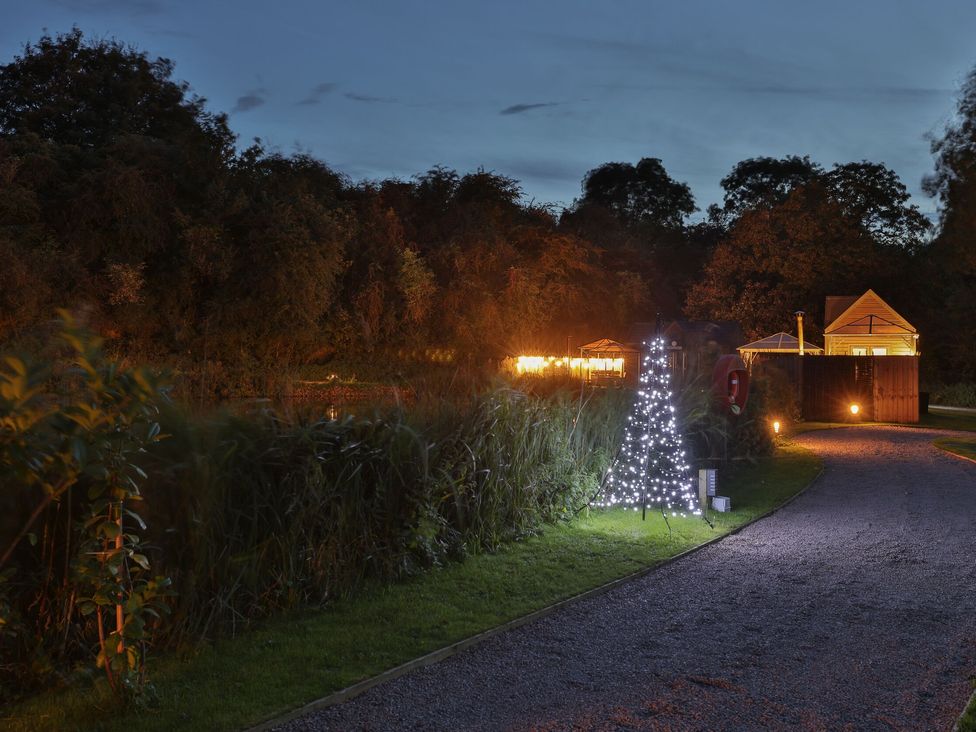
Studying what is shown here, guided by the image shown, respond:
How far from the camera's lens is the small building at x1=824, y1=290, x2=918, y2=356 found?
132ft

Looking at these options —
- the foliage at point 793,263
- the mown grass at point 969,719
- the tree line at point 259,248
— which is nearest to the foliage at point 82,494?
the mown grass at point 969,719

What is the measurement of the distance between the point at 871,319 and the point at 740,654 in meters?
37.9

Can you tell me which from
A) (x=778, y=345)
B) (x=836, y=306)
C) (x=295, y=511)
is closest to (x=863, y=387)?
(x=778, y=345)

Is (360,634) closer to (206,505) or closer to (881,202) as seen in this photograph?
(206,505)

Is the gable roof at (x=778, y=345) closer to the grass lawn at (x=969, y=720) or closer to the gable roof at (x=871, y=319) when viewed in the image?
the gable roof at (x=871, y=319)

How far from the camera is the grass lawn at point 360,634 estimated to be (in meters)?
4.68

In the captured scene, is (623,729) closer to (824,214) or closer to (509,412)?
(509,412)

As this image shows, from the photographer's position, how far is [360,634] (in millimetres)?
6062

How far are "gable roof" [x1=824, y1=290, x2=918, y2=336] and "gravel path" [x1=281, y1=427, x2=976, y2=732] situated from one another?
33160mm

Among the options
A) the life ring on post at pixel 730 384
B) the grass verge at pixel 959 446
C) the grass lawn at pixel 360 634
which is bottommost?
the grass lawn at pixel 360 634

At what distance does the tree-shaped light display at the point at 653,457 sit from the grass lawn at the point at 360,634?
1.41 metres

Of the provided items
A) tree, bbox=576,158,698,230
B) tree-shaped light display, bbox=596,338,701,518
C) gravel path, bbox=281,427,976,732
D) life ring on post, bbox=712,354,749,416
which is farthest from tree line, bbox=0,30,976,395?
tree, bbox=576,158,698,230

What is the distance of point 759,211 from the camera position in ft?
149

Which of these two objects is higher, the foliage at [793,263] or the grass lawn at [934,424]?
the foliage at [793,263]
